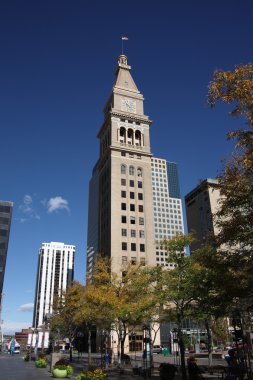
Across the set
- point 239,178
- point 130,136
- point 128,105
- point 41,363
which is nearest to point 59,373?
point 41,363

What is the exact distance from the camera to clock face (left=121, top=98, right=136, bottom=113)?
106 meters

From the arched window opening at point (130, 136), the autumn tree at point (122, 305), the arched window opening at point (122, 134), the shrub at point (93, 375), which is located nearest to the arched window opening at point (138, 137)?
the arched window opening at point (130, 136)

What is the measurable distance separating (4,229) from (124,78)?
77864 mm

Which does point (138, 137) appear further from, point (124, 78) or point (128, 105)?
point (124, 78)

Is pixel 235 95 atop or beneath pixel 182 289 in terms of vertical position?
atop

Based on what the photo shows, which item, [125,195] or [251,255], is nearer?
[251,255]

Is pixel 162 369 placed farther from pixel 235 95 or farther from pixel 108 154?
pixel 108 154

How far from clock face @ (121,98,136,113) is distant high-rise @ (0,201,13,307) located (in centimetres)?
7210

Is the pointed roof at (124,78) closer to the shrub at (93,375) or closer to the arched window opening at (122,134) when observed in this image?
the arched window opening at (122,134)

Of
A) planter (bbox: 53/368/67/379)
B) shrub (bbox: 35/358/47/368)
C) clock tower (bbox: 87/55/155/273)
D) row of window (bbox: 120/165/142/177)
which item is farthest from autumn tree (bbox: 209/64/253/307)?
row of window (bbox: 120/165/142/177)

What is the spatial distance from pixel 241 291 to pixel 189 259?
10.7 metres

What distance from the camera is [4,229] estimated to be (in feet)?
469

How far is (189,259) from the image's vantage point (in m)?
30.3

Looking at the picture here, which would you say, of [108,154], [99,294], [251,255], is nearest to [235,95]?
[251,255]
